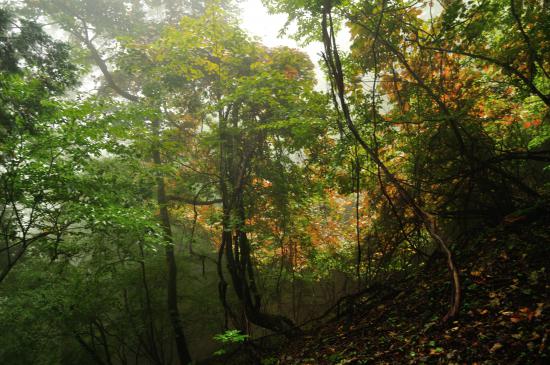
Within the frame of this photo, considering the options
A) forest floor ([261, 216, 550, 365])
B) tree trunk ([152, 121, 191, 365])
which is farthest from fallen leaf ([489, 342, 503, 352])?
tree trunk ([152, 121, 191, 365])

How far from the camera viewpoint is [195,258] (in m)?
13.8

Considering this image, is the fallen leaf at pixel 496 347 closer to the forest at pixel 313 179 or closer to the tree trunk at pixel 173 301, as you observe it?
the forest at pixel 313 179

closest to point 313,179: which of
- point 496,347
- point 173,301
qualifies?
point 173,301

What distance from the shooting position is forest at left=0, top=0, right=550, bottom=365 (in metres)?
4.32

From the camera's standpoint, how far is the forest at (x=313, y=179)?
170 inches

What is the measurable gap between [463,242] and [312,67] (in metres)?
7.48

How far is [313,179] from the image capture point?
389 inches

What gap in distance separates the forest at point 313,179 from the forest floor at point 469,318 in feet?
0.09

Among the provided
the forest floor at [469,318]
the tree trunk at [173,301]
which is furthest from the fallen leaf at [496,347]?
the tree trunk at [173,301]

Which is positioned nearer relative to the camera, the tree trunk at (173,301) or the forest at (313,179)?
the forest at (313,179)

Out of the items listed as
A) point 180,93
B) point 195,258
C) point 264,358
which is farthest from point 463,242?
point 195,258

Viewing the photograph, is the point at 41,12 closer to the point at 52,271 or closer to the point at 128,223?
the point at 52,271

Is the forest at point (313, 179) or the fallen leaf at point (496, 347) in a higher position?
the forest at point (313, 179)

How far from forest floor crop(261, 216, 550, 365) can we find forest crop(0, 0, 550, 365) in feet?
0.09
